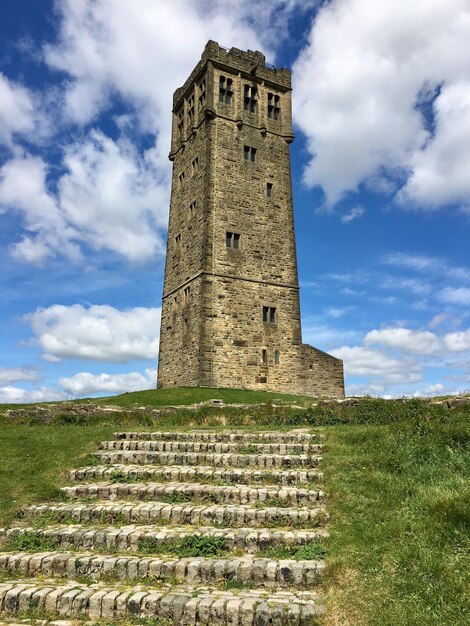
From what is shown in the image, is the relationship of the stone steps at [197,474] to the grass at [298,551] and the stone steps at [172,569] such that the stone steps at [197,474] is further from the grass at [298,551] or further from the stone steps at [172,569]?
the stone steps at [172,569]

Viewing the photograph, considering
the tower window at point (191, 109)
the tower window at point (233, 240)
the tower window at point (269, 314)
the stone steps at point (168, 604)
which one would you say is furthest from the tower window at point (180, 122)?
the stone steps at point (168, 604)

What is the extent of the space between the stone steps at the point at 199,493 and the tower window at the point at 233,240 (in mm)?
20953

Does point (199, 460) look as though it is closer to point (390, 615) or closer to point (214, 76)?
point (390, 615)

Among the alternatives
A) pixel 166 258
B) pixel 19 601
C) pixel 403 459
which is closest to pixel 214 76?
pixel 166 258

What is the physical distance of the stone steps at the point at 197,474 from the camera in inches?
337

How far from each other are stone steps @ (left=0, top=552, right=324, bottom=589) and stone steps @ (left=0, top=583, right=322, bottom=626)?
0.77 feet

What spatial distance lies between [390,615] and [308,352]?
26358 millimetres

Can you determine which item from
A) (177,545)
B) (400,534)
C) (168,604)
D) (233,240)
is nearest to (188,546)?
(177,545)

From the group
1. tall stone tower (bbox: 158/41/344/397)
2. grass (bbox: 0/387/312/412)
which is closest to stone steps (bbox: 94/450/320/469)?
grass (bbox: 0/387/312/412)

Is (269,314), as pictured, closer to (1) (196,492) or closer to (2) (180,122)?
(2) (180,122)

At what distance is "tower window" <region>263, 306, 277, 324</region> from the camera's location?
28519 mm

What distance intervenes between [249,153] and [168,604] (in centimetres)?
2868

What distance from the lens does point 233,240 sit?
28.4 meters

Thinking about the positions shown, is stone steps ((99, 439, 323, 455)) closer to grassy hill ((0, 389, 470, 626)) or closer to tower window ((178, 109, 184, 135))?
grassy hill ((0, 389, 470, 626))
